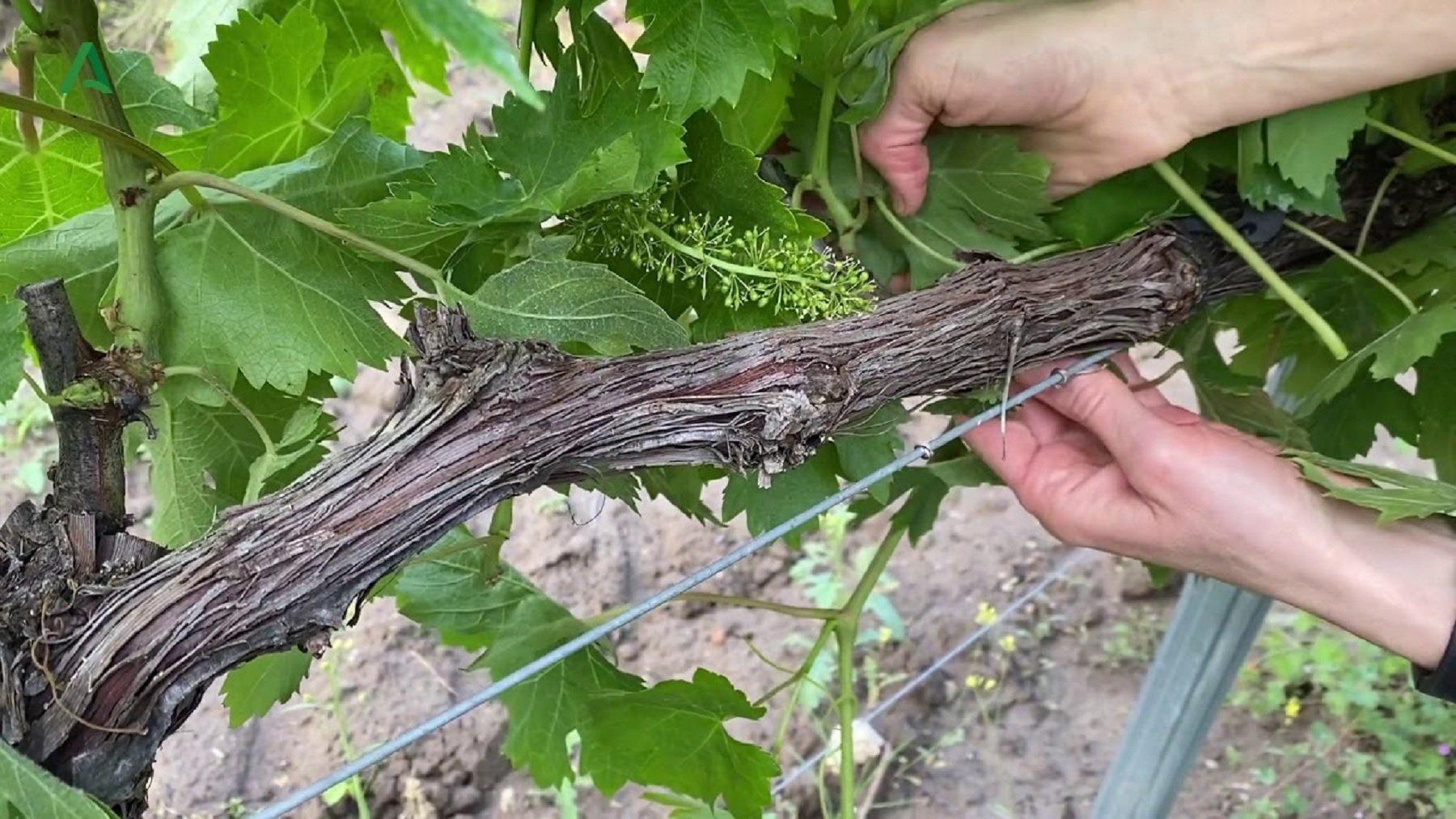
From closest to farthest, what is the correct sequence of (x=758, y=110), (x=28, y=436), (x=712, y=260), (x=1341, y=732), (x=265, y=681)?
(x=712, y=260) < (x=758, y=110) < (x=265, y=681) < (x=1341, y=732) < (x=28, y=436)

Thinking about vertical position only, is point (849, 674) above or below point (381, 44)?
below

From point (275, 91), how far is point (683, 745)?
0.55 metres

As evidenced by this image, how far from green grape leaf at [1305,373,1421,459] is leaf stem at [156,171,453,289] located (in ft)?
2.54

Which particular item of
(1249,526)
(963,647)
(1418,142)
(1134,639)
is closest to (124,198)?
(1249,526)

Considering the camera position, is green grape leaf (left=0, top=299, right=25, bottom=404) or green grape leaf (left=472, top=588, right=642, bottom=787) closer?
green grape leaf (left=0, top=299, right=25, bottom=404)

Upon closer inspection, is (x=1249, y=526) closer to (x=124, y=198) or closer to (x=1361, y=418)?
(x=1361, y=418)

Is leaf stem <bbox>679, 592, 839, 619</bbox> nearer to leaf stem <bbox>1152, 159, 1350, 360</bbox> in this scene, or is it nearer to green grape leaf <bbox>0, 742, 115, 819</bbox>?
leaf stem <bbox>1152, 159, 1350, 360</bbox>

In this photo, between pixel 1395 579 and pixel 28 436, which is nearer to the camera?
pixel 1395 579

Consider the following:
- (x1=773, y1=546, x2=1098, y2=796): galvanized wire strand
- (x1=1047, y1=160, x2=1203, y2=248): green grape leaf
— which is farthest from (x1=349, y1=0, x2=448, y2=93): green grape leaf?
(x1=773, y1=546, x2=1098, y2=796): galvanized wire strand

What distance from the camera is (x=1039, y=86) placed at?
79 centimetres

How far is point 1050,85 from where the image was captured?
2.59 feet

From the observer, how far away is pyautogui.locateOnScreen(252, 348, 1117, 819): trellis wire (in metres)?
0.50

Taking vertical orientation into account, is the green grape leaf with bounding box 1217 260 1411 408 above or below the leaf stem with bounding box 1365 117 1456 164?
below

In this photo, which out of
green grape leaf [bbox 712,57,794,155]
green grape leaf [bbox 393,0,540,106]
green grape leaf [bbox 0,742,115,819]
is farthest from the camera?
green grape leaf [bbox 712,57,794,155]
